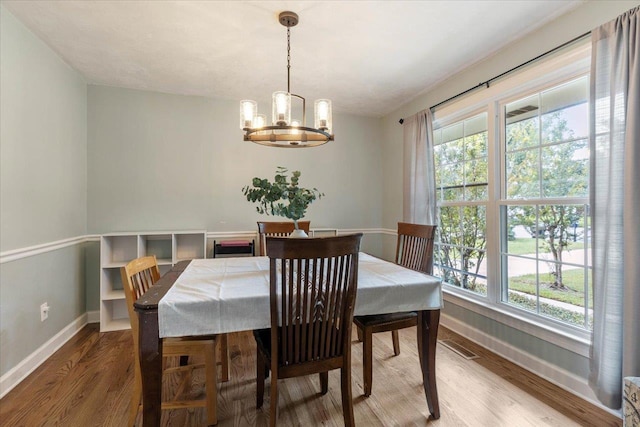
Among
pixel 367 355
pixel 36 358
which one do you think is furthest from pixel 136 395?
pixel 36 358

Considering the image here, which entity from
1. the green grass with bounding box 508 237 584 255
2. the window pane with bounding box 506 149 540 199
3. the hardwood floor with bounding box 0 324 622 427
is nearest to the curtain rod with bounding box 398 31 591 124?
the window pane with bounding box 506 149 540 199

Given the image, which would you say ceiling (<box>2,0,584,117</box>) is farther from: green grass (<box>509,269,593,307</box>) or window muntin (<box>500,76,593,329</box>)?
green grass (<box>509,269,593,307</box>)

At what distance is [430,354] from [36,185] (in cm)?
296

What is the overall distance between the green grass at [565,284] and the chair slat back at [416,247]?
79cm

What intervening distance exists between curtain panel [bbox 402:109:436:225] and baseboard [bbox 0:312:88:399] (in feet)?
11.1

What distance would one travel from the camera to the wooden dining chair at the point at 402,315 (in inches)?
70.7

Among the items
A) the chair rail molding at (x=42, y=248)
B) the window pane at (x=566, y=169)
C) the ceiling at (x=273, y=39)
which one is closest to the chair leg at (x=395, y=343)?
the window pane at (x=566, y=169)

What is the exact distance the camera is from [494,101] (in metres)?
2.50

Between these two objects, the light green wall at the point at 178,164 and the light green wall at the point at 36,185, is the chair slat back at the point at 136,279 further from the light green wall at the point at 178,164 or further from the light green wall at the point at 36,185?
the light green wall at the point at 178,164

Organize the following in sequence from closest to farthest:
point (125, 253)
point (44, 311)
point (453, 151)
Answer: point (44, 311) < point (453, 151) < point (125, 253)

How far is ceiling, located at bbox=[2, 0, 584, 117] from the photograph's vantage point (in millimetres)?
1932

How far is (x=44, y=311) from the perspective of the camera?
2342mm

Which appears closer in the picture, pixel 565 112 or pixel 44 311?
pixel 565 112

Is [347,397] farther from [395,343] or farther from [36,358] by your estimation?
[36,358]
